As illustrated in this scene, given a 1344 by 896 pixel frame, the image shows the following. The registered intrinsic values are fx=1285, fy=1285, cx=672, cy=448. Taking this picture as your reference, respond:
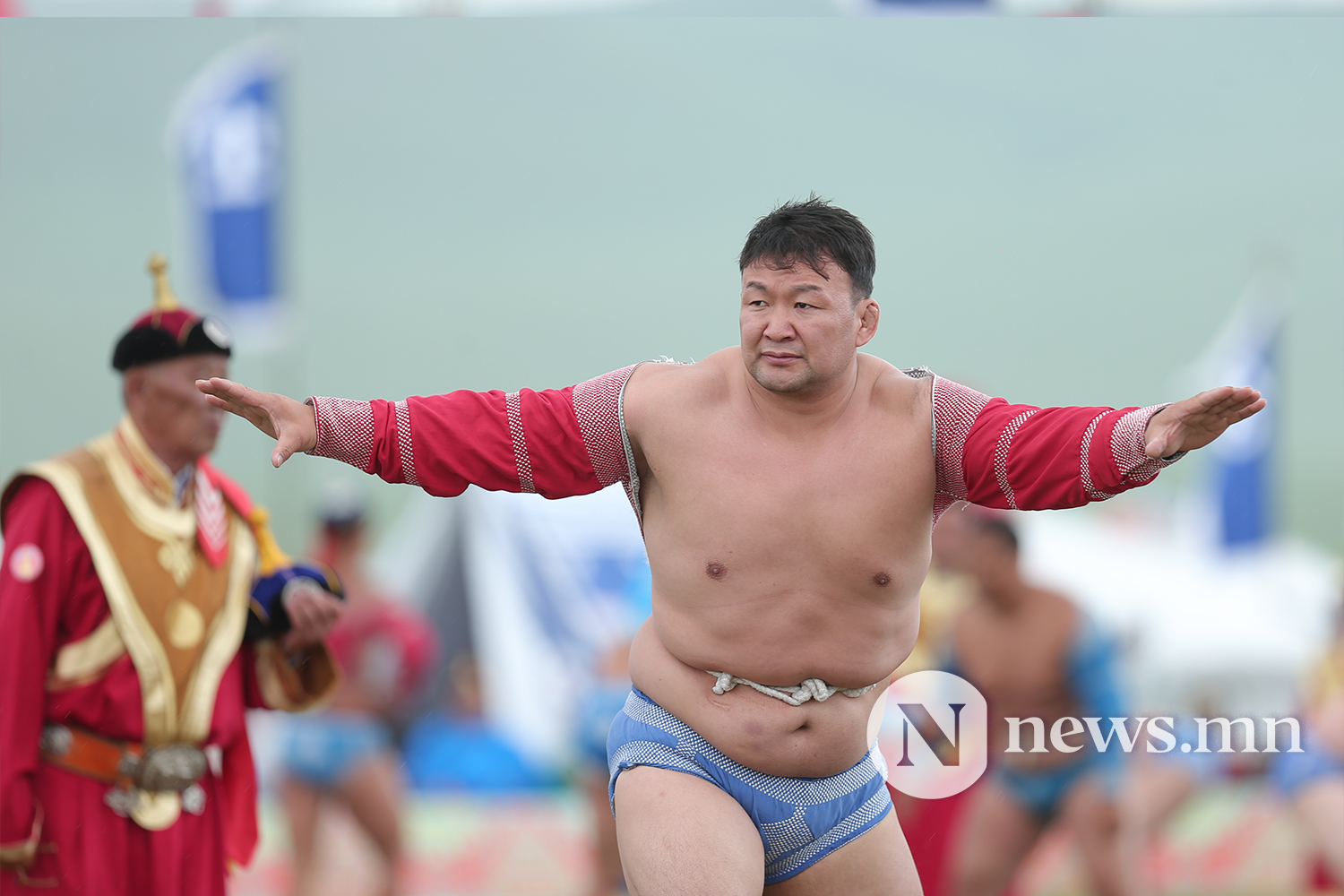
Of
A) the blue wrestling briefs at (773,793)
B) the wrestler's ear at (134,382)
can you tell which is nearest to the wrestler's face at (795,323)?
the blue wrestling briefs at (773,793)

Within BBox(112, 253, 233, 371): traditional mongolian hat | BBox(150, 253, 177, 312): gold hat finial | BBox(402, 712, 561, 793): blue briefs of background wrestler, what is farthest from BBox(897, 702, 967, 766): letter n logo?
BBox(150, 253, 177, 312): gold hat finial

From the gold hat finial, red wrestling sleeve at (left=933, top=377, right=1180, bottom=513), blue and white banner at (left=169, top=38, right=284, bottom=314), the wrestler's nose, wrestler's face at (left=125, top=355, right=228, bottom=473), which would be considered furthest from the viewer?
blue and white banner at (left=169, top=38, right=284, bottom=314)

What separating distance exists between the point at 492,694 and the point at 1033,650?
2.61 metres

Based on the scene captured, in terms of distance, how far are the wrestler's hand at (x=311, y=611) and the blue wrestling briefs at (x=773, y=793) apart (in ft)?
3.66

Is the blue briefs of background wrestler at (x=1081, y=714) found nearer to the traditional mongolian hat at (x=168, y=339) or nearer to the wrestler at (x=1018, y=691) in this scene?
the wrestler at (x=1018, y=691)

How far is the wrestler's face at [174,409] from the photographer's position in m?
3.31

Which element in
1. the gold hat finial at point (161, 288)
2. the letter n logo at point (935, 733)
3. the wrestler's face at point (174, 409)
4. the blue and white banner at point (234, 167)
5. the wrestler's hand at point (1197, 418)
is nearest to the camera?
the wrestler's hand at point (1197, 418)

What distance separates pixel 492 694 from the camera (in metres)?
6.23

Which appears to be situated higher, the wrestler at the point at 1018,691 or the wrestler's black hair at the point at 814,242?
the wrestler's black hair at the point at 814,242

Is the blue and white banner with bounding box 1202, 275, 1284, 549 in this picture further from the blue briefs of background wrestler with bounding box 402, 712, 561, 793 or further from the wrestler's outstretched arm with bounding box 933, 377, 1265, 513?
the wrestler's outstretched arm with bounding box 933, 377, 1265, 513

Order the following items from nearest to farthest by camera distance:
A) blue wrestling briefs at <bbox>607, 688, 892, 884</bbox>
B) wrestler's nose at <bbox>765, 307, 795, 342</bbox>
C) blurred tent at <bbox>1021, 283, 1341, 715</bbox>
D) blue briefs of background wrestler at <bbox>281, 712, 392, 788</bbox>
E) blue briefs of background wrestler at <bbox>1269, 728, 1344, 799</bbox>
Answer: wrestler's nose at <bbox>765, 307, 795, 342</bbox>
blue wrestling briefs at <bbox>607, 688, 892, 884</bbox>
blue briefs of background wrestler at <bbox>1269, 728, 1344, 799</bbox>
blue briefs of background wrestler at <bbox>281, 712, 392, 788</bbox>
blurred tent at <bbox>1021, 283, 1341, 715</bbox>

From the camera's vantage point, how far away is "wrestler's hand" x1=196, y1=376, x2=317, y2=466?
229 centimetres

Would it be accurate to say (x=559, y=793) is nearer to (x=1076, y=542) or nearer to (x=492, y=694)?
(x=492, y=694)

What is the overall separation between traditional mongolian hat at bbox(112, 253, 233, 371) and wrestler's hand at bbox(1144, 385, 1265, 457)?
237cm
